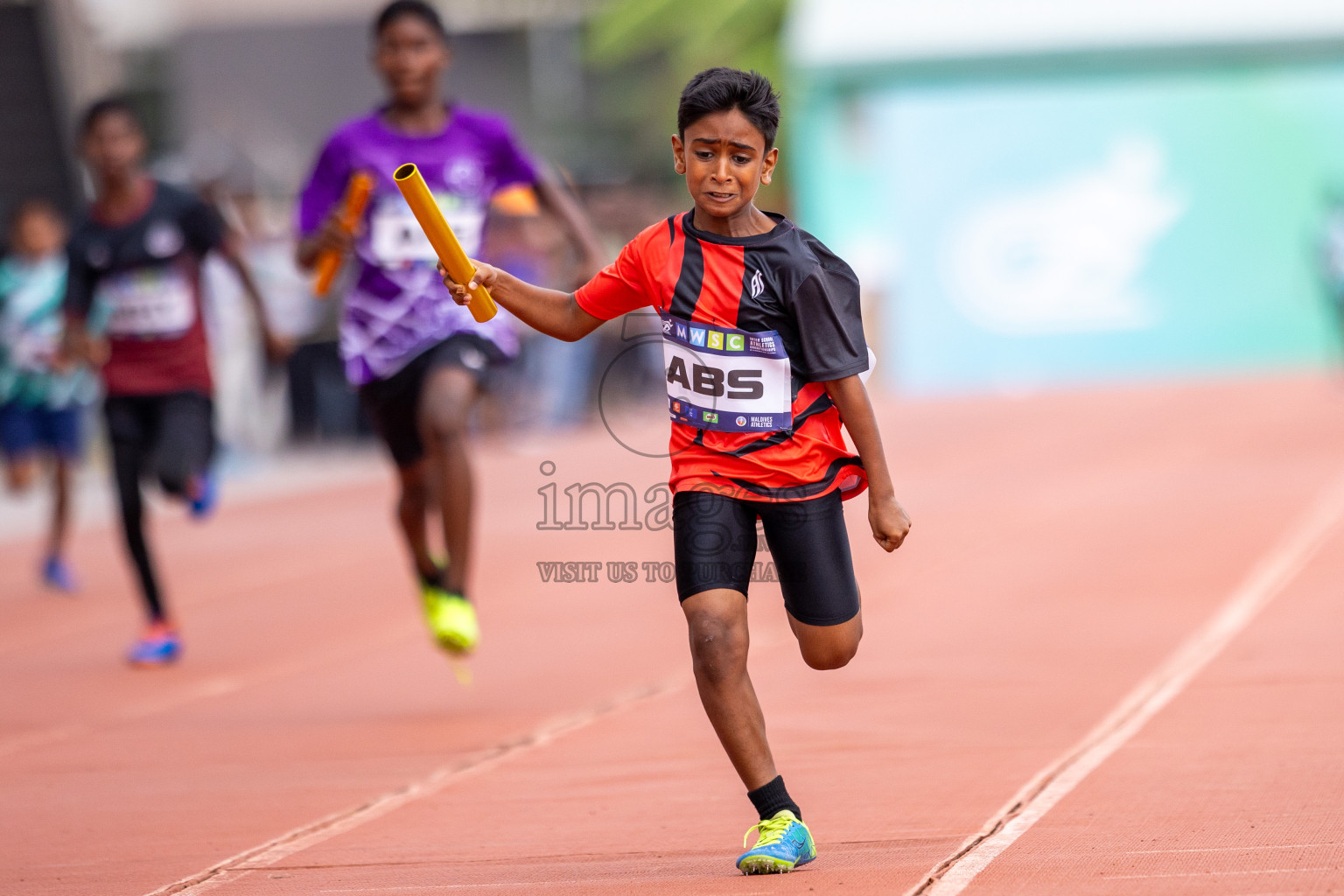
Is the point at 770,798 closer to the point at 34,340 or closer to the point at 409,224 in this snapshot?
the point at 409,224

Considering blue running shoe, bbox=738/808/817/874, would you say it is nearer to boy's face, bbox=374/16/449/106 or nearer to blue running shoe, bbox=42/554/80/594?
boy's face, bbox=374/16/449/106

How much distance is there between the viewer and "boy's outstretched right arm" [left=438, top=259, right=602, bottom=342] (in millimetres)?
4645

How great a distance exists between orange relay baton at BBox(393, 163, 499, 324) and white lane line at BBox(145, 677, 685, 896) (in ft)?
4.82

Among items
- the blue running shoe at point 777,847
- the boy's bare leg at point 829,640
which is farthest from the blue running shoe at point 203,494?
the blue running shoe at point 777,847

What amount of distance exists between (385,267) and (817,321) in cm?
307

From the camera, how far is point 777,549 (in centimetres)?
453

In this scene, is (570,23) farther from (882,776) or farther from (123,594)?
(882,776)

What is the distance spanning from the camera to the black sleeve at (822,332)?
4.43m

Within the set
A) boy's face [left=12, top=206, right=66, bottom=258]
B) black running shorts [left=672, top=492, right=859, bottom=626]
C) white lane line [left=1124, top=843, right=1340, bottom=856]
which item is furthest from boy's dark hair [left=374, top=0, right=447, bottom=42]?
boy's face [left=12, top=206, right=66, bottom=258]

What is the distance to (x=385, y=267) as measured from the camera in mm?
7160

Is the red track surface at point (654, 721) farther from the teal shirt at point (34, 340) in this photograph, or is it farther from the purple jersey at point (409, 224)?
the purple jersey at point (409, 224)

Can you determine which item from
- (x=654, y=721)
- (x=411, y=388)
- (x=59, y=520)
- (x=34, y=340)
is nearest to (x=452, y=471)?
(x=411, y=388)

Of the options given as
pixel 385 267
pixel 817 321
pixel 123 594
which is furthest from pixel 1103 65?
pixel 817 321

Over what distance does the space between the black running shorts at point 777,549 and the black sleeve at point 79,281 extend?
4.73 m
